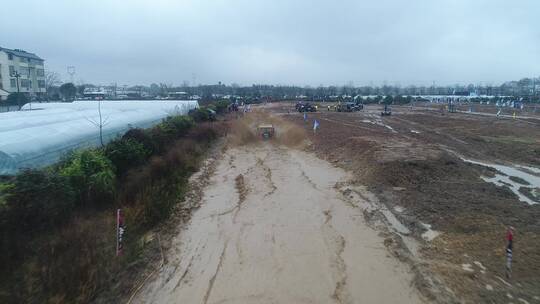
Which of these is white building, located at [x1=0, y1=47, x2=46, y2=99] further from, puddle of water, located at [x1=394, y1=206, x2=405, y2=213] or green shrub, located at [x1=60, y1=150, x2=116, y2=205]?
puddle of water, located at [x1=394, y1=206, x2=405, y2=213]

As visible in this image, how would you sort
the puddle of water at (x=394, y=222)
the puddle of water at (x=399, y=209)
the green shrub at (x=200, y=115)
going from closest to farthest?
1. the puddle of water at (x=394, y=222)
2. the puddle of water at (x=399, y=209)
3. the green shrub at (x=200, y=115)

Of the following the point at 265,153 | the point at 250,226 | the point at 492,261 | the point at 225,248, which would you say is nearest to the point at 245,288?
the point at 225,248

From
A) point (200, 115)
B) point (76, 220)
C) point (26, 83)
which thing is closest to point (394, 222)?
point (76, 220)

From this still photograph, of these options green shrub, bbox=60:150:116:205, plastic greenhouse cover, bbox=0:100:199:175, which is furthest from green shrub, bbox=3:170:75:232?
plastic greenhouse cover, bbox=0:100:199:175

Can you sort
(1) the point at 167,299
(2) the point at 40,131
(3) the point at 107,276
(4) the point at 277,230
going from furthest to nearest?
(2) the point at 40,131
(4) the point at 277,230
(3) the point at 107,276
(1) the point at 167,299

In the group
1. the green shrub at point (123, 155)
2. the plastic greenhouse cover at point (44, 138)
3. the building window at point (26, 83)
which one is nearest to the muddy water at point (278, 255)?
the green shrub at point (123, 155)

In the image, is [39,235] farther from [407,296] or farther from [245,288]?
[407,296]

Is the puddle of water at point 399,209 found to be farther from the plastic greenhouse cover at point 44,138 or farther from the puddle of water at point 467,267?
the plastic greenhouse cover at point 44,138

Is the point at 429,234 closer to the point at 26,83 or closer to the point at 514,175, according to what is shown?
the point at 514,175
